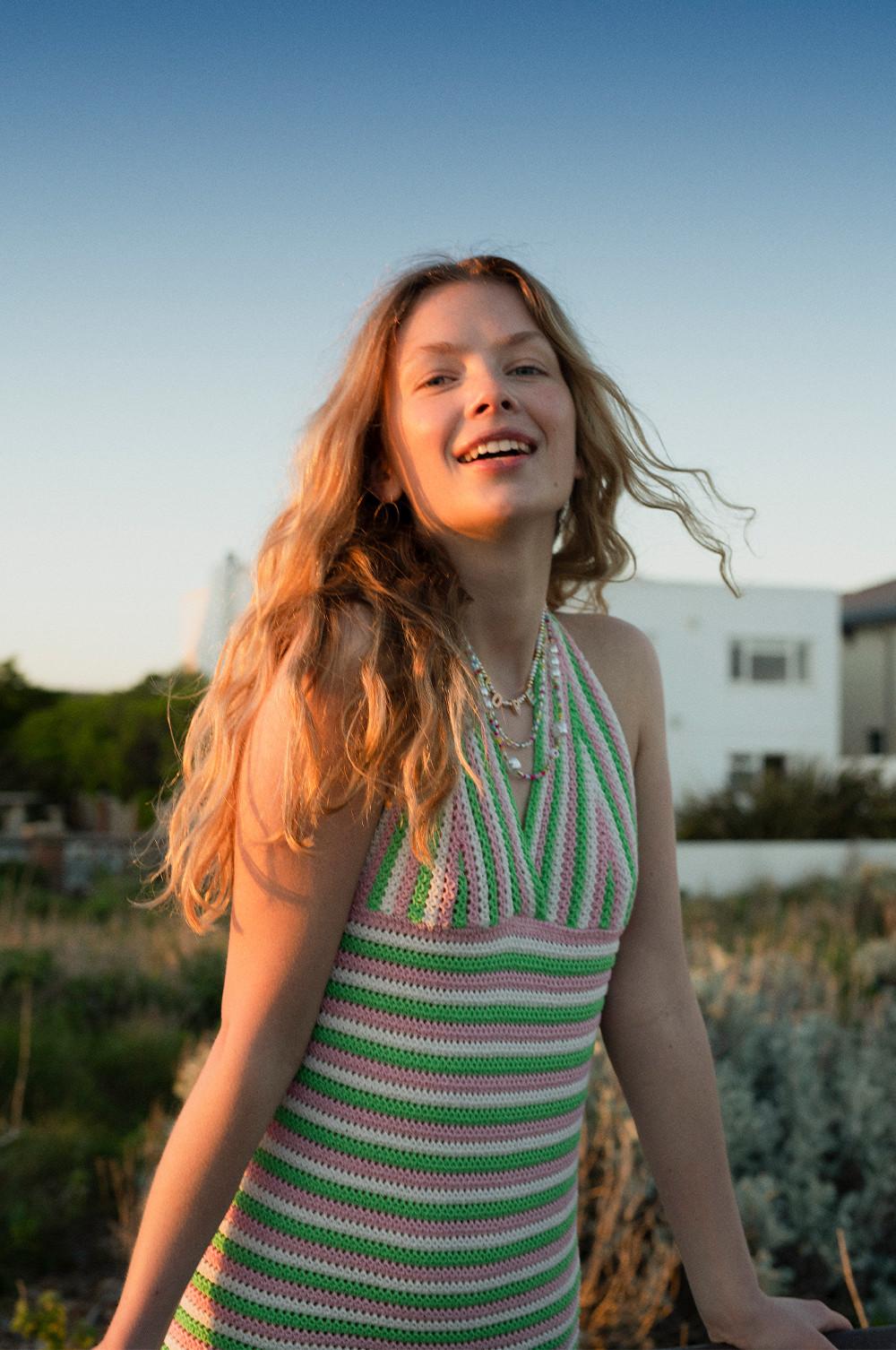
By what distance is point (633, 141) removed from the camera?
4984mm

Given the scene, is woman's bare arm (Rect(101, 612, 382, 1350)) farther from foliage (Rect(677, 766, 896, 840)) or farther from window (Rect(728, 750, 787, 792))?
window (Rect(728, 750, 787, 792))

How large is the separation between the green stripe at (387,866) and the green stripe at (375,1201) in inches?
11.9

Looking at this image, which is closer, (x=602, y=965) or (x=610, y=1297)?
(x=602, y=965)

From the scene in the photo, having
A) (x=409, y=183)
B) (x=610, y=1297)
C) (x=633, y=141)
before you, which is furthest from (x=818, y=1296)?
(x=633, y=141)

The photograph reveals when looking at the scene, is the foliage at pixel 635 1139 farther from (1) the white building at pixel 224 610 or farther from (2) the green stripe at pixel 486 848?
(2) the green stripe at pixel 486 848

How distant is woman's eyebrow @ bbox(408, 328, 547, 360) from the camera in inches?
60.7

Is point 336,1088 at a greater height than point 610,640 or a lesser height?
lesser

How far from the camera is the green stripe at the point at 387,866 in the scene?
1331 millimetres

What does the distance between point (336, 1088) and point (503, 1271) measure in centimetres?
30

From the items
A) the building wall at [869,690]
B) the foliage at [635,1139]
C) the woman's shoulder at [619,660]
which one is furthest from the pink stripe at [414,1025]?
the building wall at [869,690]

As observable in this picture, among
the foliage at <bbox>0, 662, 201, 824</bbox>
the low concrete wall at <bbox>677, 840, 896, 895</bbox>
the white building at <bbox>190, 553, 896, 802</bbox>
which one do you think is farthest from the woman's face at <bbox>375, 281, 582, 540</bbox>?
the white building at <bbox>190, 553, 896, 802</bbox>

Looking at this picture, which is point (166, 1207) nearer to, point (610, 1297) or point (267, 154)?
point (610, 1297)

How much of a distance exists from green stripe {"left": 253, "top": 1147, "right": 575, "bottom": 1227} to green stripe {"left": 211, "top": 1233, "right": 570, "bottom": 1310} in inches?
2.9

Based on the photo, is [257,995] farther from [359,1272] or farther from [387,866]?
[359,1272]
